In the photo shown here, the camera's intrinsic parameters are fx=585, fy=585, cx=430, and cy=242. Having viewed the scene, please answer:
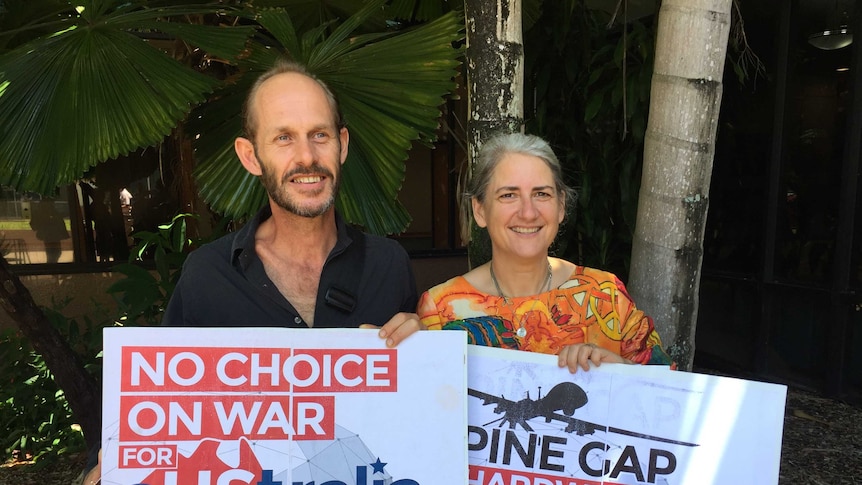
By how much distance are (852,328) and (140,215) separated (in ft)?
20.1

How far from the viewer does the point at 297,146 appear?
57.9 inches

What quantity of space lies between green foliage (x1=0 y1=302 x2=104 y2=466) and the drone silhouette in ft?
9.34

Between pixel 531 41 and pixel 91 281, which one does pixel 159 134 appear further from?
pixel 91 281

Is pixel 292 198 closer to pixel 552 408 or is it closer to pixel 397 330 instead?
pixel 397 330

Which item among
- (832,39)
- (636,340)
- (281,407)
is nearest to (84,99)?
(281,407)

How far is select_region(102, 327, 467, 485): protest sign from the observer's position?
50.5 inches

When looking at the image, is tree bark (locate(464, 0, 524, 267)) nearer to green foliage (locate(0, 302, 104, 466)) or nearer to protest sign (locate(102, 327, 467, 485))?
protest sign (locate(102, 327, 467, 485))

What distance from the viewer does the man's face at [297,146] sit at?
1466mm

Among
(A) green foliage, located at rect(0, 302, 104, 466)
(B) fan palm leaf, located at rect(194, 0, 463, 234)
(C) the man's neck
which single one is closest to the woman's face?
(C) the man's neck

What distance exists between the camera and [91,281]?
5477mm

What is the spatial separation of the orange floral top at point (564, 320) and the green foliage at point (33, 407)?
275 cm

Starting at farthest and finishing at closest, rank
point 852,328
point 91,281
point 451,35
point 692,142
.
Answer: point 91,281
point 852,328
point 451,35
point 692,142

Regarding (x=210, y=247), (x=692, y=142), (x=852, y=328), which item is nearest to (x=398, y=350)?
(x=210, y=247)

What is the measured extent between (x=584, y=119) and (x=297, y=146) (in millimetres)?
2394
